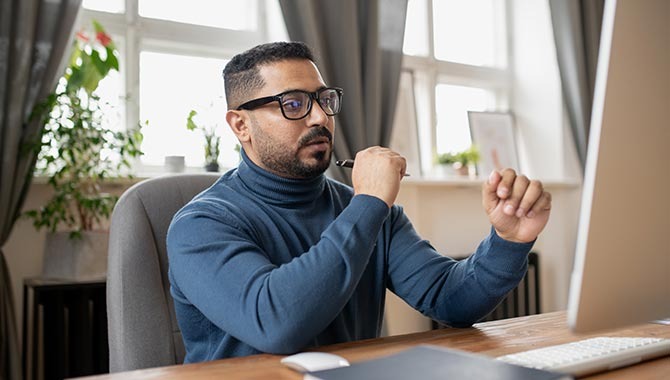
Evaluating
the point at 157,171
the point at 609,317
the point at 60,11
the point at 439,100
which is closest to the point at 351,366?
the point at 609,317

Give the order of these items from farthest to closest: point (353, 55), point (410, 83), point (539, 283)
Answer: point (539, 283) < point (410, 83) < point (353, 55)

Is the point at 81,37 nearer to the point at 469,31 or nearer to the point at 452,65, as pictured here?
the point at 452,65

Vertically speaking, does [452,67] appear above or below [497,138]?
above

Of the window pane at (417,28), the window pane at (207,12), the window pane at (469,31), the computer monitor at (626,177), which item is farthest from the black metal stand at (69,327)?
the window pane at (469,31)

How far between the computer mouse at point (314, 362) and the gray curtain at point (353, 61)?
207 centimetres

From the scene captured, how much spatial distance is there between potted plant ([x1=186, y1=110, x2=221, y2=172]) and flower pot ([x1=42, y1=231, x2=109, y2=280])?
0.64 m

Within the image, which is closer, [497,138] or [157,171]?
[157,171]

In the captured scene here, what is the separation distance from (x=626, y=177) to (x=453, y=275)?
78 cm

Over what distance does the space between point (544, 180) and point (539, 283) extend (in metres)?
0.59

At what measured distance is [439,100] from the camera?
12.8ft

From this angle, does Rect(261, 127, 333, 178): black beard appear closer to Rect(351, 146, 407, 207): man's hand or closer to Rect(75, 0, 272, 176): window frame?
Rect(351, 146, 407, 207): man's hand

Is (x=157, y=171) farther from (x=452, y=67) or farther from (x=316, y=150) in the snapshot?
(x=452, y=67)

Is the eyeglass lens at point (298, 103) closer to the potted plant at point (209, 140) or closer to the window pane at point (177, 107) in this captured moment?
the potted plant at point (209, 140)

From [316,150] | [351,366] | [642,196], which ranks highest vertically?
[316,150]
